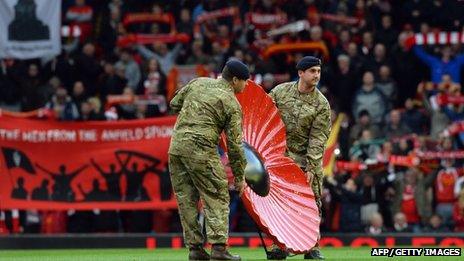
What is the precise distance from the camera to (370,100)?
1011 inches

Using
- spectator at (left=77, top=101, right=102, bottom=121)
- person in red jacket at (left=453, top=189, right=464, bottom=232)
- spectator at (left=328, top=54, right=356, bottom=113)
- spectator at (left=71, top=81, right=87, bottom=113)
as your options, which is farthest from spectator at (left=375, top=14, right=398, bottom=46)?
spectator at (left=77, top=101, right=102, bottom=121)

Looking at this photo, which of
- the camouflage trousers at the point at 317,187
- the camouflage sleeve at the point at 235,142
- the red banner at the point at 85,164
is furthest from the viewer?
the red banner at the point at 85,164

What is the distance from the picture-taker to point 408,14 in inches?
1119

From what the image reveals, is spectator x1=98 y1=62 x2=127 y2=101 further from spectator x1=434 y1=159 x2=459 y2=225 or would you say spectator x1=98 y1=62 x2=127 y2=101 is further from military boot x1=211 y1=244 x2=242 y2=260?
military boot x1=211 y1=244 x2=242 y2=260

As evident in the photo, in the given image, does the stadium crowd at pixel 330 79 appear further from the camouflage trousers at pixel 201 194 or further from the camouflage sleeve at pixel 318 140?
the camouflage trousers at pixel 201 194

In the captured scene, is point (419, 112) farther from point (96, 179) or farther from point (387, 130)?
point (96, 179)

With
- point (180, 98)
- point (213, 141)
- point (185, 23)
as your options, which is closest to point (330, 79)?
point (185, 23)

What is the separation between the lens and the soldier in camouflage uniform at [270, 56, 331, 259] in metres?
16.8

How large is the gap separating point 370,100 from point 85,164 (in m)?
5.35

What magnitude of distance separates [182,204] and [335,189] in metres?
8.31

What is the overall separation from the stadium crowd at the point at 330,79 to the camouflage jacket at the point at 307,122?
6535 mm

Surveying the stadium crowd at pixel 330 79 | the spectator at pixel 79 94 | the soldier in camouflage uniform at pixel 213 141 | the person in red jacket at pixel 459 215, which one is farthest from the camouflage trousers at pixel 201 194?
the spectator at pixel 79 94

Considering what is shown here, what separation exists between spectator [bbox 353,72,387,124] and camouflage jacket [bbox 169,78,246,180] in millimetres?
10483

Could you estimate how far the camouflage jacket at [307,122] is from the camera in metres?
16.8
